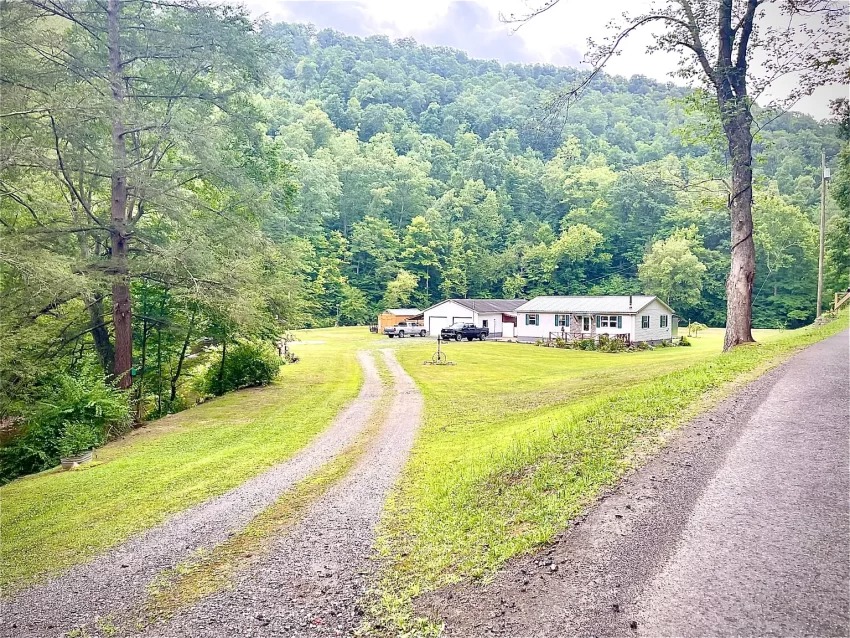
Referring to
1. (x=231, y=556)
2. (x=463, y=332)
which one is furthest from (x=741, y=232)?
(x=463, y=332)

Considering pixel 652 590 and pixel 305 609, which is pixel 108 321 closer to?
pixel 305 609

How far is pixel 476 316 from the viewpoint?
43.7 meters

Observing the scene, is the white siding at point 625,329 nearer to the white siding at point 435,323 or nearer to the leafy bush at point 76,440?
the white siding at point 435,323

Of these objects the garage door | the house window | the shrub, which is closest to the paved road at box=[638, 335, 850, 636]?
the shrub

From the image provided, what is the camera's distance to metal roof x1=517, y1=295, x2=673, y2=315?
119 ft

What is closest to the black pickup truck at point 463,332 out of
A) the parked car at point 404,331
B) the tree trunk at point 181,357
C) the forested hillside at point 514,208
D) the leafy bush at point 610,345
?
the parked car at point 404,331

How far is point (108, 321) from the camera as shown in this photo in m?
14.5

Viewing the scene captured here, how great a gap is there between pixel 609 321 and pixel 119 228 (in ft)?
103

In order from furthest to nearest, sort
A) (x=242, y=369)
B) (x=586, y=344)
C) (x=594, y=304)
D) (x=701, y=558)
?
(x=594, y=304)
(x=586, y=344)
(x=242, y=369)
(x=701, y=558)

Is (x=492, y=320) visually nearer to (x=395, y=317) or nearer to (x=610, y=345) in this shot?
(x=395, y=317)

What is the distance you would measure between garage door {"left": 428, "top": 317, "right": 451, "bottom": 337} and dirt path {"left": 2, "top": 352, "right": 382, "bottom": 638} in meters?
36.7

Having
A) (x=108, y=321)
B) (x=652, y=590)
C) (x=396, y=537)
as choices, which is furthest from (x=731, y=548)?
(x=108, y=321)

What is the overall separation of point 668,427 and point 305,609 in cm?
463

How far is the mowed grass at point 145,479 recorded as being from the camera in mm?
6417
